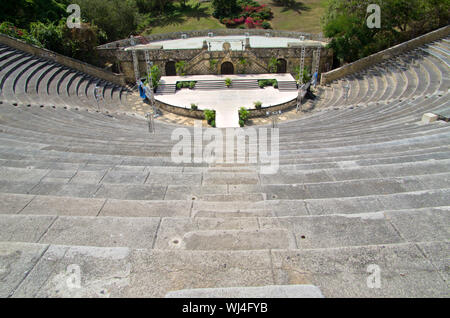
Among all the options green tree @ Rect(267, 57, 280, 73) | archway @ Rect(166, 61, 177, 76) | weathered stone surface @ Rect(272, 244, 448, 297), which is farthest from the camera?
archway @ Rect(166, 61, 177, 76)

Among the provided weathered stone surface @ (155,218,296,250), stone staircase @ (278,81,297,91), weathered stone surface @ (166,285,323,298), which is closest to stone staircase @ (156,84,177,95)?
stone staircase @ (278,81,297,91)

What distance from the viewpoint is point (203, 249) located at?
12.5 ft

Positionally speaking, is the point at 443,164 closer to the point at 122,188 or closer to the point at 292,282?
the point at 292,282

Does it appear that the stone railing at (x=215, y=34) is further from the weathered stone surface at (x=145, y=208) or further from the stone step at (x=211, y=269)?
the stone step at (x=211, y=269)

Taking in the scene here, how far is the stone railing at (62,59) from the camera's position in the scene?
23.0 m

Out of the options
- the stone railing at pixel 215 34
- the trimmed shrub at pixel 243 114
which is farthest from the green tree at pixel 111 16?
the trimmed shrub at pixel 243 114

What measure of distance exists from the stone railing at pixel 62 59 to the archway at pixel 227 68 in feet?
32.0

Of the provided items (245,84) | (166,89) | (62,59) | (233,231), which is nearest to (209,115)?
(166,89)

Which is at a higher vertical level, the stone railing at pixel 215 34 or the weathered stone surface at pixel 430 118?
the stone railing at pixel 215 34

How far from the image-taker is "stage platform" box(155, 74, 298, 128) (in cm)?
2338

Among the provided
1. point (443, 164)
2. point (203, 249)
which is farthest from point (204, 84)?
point (203, 249)

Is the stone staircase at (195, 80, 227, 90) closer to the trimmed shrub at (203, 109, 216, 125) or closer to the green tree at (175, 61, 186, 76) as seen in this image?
the green tree at (175, 61, 186, 76)

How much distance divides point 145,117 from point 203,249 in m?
20.1

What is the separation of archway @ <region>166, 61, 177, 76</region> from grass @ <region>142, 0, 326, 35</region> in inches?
786
